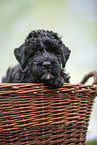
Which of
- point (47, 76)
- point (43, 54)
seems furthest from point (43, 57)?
point (47, 76)

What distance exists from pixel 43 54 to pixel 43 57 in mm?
62

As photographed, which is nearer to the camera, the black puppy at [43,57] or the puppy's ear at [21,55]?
the black puppy at [43,57]

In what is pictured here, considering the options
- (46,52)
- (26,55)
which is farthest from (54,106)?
(26,55)

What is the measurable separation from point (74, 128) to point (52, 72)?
1.72 ft

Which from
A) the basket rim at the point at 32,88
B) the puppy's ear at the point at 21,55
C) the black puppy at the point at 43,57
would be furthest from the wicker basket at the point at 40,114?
the puppy's ear at the point at 21,55

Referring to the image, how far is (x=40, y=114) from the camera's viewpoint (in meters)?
1.22

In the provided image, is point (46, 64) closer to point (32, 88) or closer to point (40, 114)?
point (32, 88)

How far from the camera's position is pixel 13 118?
3.83 feet

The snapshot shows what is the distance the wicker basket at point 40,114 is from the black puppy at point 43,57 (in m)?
0.13

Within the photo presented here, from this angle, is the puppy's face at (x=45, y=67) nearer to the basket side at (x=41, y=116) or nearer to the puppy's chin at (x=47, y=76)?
the puppy's chin at (x=47, y=76)

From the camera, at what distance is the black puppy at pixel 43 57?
1.33 m

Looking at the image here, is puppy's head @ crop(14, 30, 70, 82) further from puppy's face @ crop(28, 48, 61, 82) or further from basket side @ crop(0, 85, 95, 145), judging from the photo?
basket side @ crop(0, 85, 95, 145)

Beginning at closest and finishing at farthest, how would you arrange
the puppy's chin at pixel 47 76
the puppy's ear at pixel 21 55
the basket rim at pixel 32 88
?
the basket rim at pixel 32 88 → the puppy's chin at pixel 47 76 → the puppy's ear at pixel 21 55

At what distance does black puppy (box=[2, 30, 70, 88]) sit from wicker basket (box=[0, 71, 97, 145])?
0.13 m
